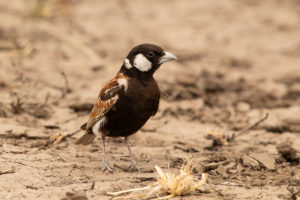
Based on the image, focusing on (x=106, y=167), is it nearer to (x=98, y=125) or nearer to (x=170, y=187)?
(x=98, y=125)

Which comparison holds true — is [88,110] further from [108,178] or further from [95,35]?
[95,35]

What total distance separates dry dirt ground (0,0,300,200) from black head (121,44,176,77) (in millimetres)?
951

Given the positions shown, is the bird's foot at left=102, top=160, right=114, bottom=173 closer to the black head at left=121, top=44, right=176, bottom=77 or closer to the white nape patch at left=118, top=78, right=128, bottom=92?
the white nape patch at left=118, top=78, right=128, bottom=92

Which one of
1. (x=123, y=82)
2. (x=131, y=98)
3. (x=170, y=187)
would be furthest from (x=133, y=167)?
(x=170, y=187)

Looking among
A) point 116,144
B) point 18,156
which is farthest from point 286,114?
point 18,156

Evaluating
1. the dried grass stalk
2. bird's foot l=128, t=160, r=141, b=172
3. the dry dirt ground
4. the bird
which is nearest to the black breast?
the bird

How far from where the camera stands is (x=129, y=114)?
4938mm

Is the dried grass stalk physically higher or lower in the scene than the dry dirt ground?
lower

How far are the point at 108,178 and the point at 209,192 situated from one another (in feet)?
3.21

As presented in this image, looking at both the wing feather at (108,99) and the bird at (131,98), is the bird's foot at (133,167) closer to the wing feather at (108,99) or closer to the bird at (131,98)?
the bird at (131,98)

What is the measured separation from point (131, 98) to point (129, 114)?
0.15 meters

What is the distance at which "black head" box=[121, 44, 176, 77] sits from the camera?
16.8 feet

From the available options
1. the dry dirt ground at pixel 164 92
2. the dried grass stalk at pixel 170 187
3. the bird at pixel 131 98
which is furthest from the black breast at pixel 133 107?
the dried grass stalk at pixel 170 187

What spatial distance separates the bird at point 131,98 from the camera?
16.2 feet
